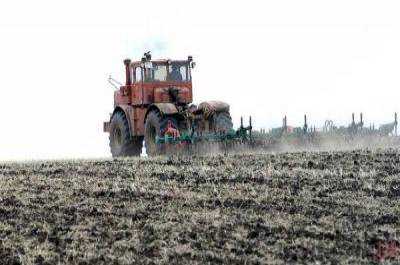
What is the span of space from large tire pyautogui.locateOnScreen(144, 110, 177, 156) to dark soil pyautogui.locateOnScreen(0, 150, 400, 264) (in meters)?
5.43

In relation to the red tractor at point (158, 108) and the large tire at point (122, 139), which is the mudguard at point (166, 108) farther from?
the large tire at point (122, 139)

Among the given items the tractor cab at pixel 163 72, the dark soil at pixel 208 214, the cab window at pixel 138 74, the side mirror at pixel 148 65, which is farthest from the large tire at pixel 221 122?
the dark soil at pixel 208 214

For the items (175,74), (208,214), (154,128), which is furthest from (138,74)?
(208,214)

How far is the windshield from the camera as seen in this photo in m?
23.1

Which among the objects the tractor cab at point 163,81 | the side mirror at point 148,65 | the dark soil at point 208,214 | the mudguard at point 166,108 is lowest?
the dark soil at point 208,214

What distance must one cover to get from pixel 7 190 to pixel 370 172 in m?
7.61

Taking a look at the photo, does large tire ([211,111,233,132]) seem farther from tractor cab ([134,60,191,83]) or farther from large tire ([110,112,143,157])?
large tire ([110,112,143,157])

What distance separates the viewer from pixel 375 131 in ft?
94.6

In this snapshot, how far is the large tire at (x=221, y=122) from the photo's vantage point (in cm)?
2220

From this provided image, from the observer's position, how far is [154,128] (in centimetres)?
2242

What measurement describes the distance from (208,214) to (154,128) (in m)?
11.8

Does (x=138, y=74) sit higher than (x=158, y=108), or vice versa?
(x=138, y=74)

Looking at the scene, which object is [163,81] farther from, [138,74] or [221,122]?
[221,122]

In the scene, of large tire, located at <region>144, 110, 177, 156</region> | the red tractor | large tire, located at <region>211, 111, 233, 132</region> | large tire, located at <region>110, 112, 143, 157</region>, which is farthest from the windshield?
large tire, located at <region>110, 112, 143, 157</region>
